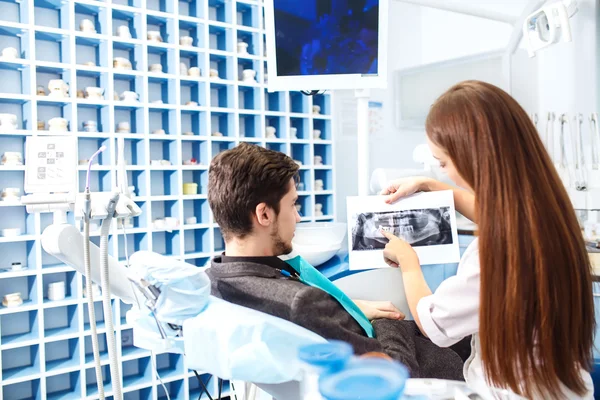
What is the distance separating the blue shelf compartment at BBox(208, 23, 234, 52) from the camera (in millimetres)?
3084

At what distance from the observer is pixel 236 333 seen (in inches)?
32.3

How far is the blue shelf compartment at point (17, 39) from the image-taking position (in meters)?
2.52

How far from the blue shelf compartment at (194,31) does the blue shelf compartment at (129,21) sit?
0.83 ft

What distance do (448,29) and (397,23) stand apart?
40cm

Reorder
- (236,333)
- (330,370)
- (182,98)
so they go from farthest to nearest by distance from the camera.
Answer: (182,98)
(236,333)
(330,370)

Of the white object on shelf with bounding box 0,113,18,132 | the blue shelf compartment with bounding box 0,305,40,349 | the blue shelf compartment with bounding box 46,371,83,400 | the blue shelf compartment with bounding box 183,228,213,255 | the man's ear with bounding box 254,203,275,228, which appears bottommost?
the blue shelf compartment with bounding box 46,371,83,400

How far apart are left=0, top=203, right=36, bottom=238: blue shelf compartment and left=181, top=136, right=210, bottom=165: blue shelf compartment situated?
90 centimetres

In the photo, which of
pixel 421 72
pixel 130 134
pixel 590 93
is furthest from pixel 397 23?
pixel 130 134

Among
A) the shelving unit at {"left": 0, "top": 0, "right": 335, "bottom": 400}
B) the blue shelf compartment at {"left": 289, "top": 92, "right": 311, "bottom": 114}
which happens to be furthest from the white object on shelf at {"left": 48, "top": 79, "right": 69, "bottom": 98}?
the blue shelf compartment at {"left": 289, "top": 92, "right": 311, "bottom": 114}

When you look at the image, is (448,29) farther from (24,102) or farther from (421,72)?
(24,102)

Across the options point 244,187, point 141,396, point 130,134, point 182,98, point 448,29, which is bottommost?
point 141,396

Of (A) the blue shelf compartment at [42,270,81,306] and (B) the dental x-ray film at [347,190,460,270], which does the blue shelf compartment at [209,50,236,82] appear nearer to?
(A) the blue shelf compartment at [42,270,81,306]

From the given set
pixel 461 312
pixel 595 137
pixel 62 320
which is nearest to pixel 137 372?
pixel 62 320

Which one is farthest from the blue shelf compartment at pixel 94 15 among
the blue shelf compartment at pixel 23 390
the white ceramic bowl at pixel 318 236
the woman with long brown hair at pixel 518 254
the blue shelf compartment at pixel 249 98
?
the woman with long brown hair at pixel 518 254
